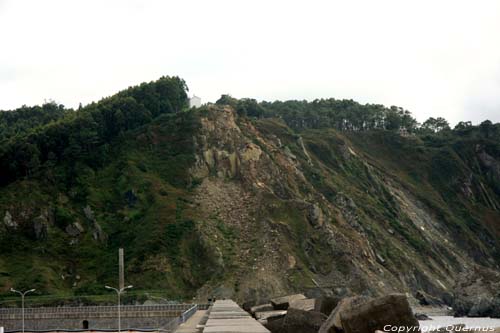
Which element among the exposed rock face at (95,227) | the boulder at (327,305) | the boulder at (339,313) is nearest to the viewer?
the boulder at (339,313)

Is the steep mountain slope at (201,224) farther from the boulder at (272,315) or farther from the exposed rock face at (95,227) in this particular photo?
the boulder at (272,315)

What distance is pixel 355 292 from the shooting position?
140 m

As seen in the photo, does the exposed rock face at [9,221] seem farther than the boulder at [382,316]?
Yes

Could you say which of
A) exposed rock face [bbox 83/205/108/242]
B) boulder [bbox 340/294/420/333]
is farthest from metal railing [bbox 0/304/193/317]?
boulder [bbox 340/294/420/333]

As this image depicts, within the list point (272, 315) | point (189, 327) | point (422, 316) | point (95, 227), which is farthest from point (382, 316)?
point (95, 227)

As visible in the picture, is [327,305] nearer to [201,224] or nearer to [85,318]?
[85,318]

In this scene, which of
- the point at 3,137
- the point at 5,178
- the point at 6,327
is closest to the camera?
the point at 6,327

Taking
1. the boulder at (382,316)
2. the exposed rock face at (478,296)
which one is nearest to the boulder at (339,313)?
the boulder at (382,316)

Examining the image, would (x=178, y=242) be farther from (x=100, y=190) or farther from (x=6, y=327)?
(x=6, y=327)

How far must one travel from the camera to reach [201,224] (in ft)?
468

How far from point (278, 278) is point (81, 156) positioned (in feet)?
173

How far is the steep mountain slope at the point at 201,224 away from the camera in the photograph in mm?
132500

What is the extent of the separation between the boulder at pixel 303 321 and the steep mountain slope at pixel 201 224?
89.3m

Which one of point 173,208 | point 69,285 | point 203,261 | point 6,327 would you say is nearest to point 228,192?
point 173,208
